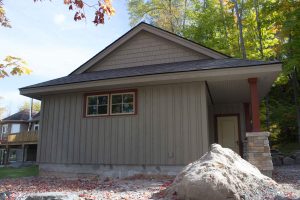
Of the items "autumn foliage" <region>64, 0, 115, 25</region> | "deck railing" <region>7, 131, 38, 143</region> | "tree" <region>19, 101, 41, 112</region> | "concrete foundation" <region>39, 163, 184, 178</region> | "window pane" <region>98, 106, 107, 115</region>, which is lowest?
"concrete foundation" <region>39, 163, 184, 178</region>

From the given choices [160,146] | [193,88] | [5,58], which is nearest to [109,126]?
[160,146]

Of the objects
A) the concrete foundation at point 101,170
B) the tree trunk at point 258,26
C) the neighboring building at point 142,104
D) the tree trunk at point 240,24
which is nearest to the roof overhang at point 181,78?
the neighboring building at point 142,104

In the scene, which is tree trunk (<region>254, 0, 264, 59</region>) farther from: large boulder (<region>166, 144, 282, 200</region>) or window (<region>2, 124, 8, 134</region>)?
window (<region>2, 124, 8, 134</region>)

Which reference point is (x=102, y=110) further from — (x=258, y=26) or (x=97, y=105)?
(x=258, y=26)

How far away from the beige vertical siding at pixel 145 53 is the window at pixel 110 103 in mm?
1849

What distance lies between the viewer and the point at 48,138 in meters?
10.8

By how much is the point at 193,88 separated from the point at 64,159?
5.04 meters

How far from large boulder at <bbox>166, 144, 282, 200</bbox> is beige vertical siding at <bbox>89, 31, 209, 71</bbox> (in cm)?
564

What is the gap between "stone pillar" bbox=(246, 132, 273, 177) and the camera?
7844 millimetres

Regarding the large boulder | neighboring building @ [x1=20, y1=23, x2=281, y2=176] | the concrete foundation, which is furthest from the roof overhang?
the large boulder

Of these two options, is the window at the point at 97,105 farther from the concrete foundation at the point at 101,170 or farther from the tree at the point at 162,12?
the tree at the point at 162,12

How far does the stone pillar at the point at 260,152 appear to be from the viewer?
7.84 m

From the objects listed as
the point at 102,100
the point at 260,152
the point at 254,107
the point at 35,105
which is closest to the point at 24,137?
the point at 102,100

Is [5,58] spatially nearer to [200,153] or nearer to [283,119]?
[200,153]
